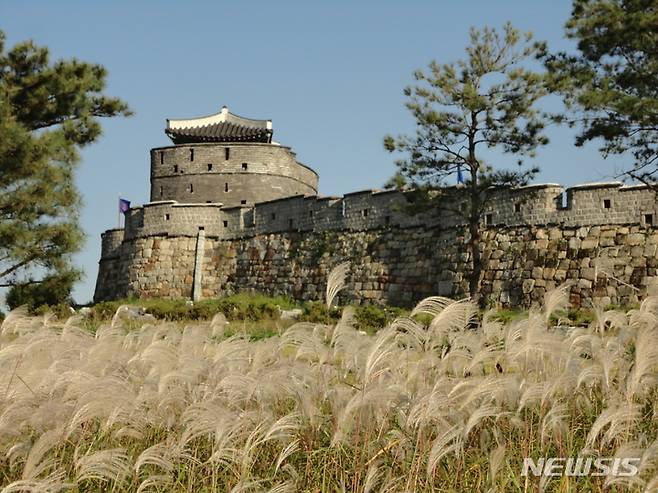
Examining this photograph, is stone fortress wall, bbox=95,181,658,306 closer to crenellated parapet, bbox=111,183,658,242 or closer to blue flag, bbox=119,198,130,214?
crenellated parapet, bbox=111,183,658,242

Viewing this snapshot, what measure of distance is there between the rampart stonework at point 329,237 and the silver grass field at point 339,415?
1233cm

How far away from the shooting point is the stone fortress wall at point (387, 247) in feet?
71.5

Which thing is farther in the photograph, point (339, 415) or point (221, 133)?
point (221, 133)

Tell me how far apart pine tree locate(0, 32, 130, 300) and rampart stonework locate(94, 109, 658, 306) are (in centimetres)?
916

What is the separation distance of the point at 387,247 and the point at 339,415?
22.9 meters

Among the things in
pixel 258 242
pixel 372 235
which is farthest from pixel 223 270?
pixel 372 235

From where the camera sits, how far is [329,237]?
2888cm

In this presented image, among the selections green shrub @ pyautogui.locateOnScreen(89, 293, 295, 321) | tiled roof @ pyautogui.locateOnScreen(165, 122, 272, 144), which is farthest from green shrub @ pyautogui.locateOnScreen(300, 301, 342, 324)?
tiled roof @ pyautogui.locateOnScreen(165, 122, 272, 144)

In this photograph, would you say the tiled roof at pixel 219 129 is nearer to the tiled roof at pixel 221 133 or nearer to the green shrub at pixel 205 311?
the tiled roof at pixel 221 133

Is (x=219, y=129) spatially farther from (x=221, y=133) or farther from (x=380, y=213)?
(x=380, y=213)

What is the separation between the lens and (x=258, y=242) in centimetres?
3120

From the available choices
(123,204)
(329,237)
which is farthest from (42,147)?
(123,204)

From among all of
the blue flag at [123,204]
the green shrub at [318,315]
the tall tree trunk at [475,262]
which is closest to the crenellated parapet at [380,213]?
the tall tree trunk at [475,262]

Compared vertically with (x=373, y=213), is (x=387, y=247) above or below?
below
